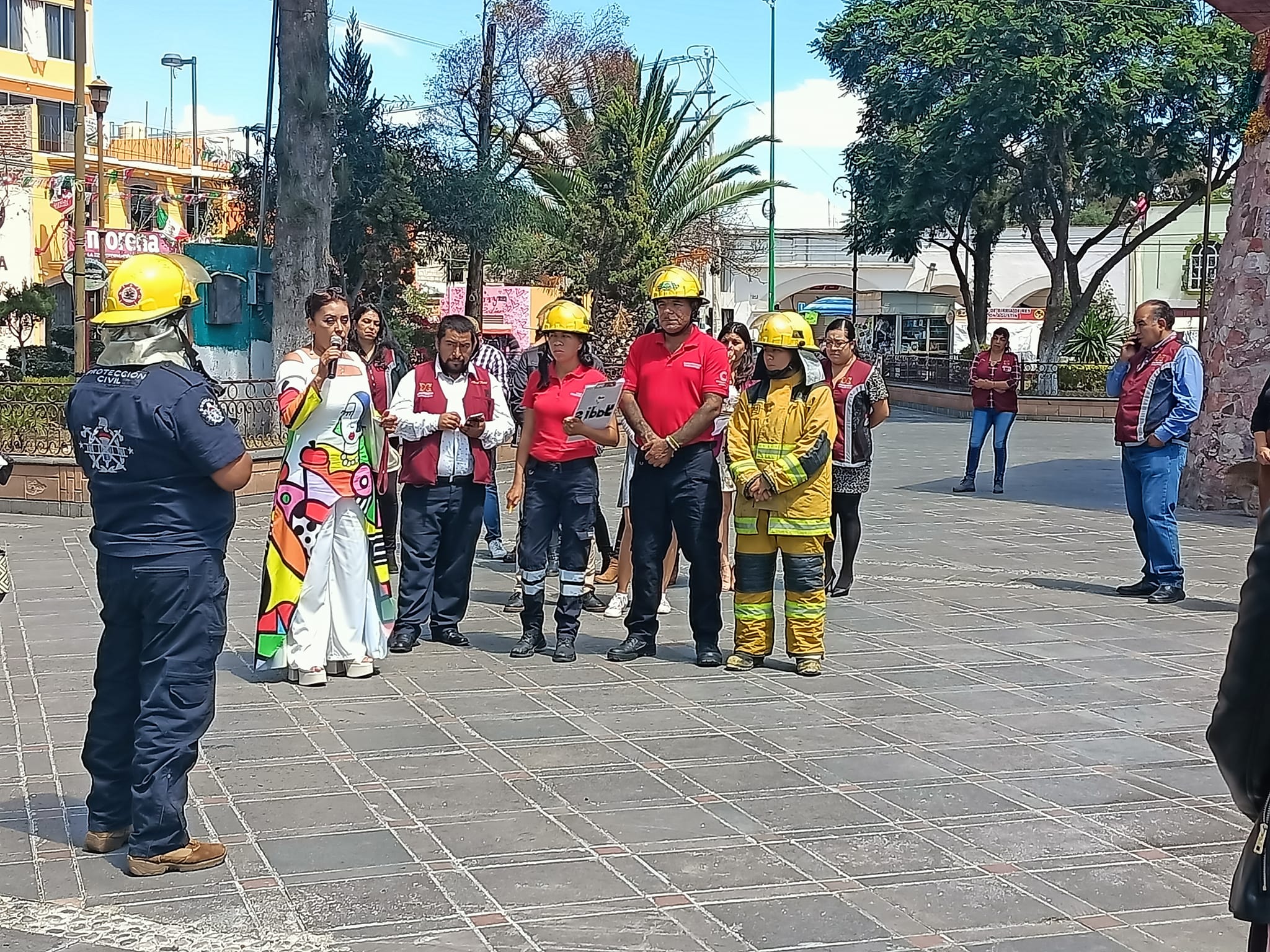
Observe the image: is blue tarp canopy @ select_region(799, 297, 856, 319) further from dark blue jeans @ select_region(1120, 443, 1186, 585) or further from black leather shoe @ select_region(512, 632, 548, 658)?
black leather shoe @ select_region(512, 632, 548, 658)

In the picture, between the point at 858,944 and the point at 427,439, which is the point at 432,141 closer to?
the point at 427,439

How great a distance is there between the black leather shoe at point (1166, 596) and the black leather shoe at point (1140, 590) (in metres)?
0.09

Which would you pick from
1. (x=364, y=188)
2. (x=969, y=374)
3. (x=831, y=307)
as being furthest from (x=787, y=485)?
(x=831, y=307)

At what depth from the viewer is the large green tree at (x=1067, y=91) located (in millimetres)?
30531

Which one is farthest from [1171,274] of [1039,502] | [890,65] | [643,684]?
[643,684]

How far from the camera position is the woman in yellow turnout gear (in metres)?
7.42

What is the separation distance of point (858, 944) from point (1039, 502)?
40.1 ft

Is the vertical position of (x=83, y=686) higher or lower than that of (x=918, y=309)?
lower

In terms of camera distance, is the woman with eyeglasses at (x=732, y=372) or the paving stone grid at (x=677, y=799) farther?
the woman with eyeglasses at (x=732, y=372)

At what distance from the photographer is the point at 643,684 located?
288 inches

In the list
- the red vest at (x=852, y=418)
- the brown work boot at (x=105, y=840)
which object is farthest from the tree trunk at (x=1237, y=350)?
the brown work boot at (x=105, y=840)

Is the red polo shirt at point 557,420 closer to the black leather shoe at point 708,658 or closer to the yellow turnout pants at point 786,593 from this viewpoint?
the yellow turnout pants at point 786,593

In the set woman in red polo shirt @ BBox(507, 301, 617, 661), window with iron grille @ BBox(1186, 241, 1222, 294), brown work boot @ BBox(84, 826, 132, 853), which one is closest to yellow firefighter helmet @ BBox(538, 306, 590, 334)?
woman in red polo shirt @ BBox(507, 301, 617, 661)

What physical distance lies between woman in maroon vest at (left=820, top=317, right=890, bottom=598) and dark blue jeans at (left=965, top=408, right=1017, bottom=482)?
6.19 meters
